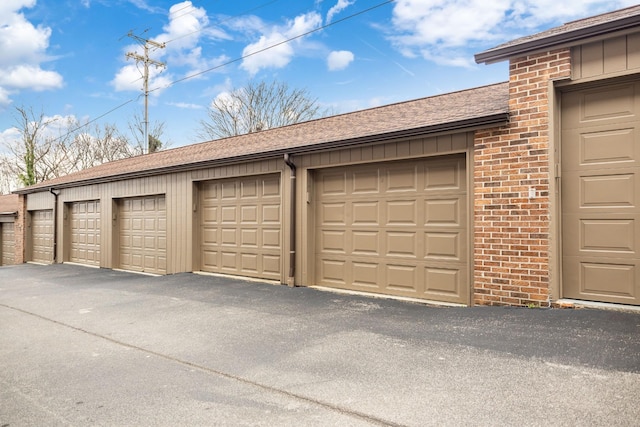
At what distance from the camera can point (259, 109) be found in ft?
91.8

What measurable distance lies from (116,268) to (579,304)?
12.0 meters

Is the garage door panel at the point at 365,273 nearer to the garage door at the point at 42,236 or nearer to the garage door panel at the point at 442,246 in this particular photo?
the garage door panel at the point at 442,246

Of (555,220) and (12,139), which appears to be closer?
(555,220)

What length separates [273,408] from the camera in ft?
9.49

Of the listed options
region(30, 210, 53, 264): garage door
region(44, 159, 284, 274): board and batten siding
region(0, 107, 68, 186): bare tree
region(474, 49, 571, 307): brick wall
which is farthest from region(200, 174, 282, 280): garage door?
region(0, 107, 68, 186): bare tree

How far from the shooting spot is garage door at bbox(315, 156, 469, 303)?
6316 mm

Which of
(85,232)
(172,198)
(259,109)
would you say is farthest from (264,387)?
(259,109)

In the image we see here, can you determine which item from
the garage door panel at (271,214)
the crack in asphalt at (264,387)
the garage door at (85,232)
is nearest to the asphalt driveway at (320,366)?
the crack in asphalt at (264,387)

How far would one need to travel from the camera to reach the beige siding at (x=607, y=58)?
188 inches

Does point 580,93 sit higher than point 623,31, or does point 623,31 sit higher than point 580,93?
point 623,31

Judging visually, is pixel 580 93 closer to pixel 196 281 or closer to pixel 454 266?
pixel 454 266

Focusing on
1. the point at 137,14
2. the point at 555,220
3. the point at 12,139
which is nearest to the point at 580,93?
the point at 555,220

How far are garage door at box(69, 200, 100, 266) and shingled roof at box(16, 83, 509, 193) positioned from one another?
2782 mm

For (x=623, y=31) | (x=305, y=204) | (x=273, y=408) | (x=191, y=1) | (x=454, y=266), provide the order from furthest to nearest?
(x=191, y=1), (x=305, y=204), (x=454, y=266), (x=623, y=31), (x=273, y=408)
